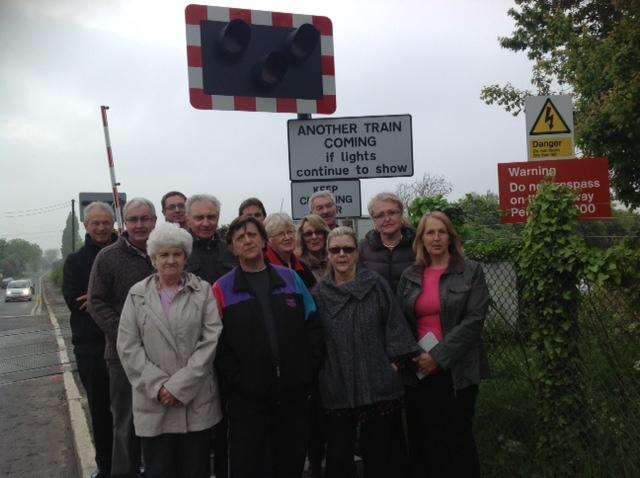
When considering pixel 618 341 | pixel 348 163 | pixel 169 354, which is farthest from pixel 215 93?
pixel 618 341

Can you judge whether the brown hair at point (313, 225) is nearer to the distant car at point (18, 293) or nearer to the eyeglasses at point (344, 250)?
the eyeglasses at point (344, 250)

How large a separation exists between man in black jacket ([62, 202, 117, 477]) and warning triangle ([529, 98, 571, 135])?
11.4 ft

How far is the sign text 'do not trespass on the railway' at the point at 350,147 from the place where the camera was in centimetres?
438

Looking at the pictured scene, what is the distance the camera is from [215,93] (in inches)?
165

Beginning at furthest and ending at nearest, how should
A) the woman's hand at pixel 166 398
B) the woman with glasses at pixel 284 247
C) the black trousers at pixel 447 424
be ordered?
the woman with glasses at pixel 284 247
the black trousers at pixel 447 424
the woman's hand at pixel 166 398

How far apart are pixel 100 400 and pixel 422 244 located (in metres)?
2.52

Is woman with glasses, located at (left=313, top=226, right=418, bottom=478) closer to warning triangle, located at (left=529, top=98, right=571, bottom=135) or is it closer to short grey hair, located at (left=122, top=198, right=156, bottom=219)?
short grey hair, located at (left=122, top=198, right=156, bottom=219)

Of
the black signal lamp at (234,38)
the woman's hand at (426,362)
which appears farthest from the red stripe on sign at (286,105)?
the woman's hand at (426,362)

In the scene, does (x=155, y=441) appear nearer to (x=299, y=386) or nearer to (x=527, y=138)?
(x=299, y=386)

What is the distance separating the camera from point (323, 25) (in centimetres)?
440

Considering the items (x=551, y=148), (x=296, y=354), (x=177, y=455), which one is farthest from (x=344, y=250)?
(x=551, y=148)

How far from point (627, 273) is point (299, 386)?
5.73 ft

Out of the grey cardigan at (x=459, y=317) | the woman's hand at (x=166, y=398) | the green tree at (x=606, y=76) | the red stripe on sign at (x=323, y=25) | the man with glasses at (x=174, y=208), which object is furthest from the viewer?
the green tree at (x=606, y=76)

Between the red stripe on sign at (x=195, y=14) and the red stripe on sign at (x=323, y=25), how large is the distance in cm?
83
